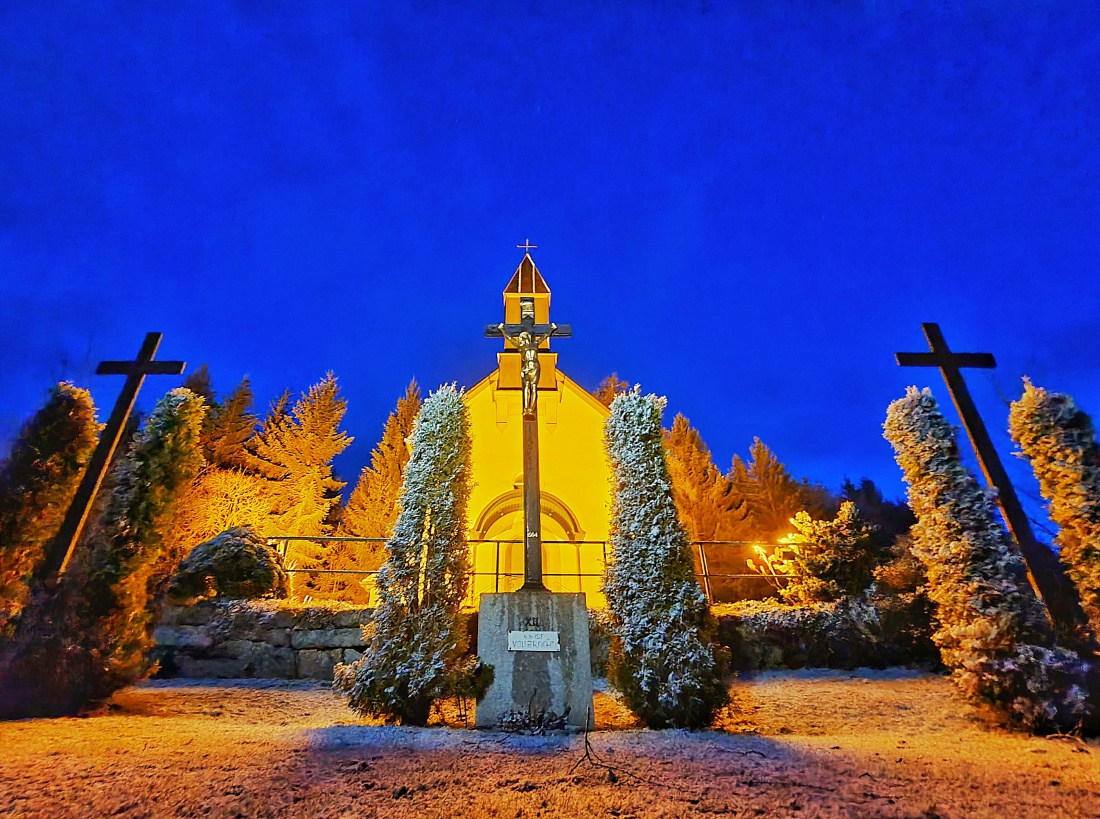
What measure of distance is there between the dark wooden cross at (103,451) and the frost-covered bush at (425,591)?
3.92 m

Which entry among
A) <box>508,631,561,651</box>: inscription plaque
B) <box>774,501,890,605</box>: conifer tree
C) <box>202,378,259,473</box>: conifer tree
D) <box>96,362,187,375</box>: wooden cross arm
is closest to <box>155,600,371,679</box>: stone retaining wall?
<box>508,631,561,651</box>: inscription plaque

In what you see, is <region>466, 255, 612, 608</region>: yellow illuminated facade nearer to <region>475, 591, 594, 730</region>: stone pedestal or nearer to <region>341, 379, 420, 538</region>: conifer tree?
<region>341, 379, 420, 538</region>: conifer tree

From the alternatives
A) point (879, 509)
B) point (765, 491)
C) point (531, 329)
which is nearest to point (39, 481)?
point (531, 329)

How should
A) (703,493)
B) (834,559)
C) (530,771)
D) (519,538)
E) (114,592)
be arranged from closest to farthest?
(530,771) < (114,592) < (834,559) < (519,538) < (703,493)

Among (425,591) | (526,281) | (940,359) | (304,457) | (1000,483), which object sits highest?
(526,281)

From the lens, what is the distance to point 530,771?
12.3ft

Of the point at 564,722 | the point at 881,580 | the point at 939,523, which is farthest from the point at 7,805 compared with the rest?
the point at 881,580

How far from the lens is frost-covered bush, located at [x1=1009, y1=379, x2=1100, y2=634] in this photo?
587 cm

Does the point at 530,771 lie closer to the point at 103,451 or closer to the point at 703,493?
the point at 103,451

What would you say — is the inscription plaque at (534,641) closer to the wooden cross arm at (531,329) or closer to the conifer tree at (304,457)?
the wooden cross arm at (531,329)

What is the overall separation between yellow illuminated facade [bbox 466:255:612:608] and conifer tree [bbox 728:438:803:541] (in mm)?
11366

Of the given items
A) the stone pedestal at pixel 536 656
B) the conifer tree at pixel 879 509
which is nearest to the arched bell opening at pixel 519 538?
the stone pedestal at pixel 536 656

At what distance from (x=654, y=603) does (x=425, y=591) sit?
2.59m

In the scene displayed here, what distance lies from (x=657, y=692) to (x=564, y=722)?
1.02 m
